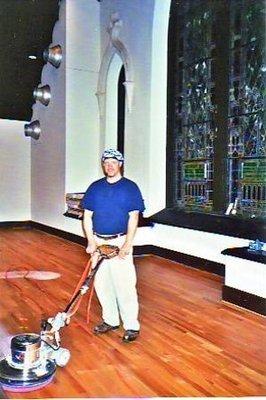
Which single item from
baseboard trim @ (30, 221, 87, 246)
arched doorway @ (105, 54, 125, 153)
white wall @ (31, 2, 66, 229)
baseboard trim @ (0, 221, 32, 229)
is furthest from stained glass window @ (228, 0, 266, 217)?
baseboard trim @ (0, 221, 32, 229)

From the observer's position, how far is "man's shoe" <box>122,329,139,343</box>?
7.50ft

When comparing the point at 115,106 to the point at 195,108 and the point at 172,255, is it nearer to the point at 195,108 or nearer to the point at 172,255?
the point at 195,108

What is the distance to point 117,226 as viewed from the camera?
89.4 inches

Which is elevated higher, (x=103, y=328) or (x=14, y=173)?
(x=14, y=173)

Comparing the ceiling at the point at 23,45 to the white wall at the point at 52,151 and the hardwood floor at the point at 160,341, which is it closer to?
the white wall at the point at 52,151

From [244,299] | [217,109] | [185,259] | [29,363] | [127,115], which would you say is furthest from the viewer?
[127,115]

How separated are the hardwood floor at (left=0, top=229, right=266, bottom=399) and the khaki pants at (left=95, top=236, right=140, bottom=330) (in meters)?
0.15

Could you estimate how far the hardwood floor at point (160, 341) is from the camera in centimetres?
177

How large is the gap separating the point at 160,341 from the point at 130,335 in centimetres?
16

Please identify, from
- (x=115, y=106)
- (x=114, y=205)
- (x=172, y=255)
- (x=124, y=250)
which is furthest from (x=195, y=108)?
(x=124, y=250)

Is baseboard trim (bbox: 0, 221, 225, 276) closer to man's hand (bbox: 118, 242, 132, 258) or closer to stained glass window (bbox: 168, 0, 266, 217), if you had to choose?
stained glass window (bbox: 168, 0, 266, 217)

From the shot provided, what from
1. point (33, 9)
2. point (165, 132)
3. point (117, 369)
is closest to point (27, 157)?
point (33, 9)

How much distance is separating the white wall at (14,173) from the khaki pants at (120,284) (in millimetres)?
5302

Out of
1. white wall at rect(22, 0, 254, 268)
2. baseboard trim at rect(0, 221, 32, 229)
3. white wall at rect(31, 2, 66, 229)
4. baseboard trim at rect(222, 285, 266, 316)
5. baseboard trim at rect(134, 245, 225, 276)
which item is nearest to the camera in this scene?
baseboard trim at rect(222, 285, 266, 316)
